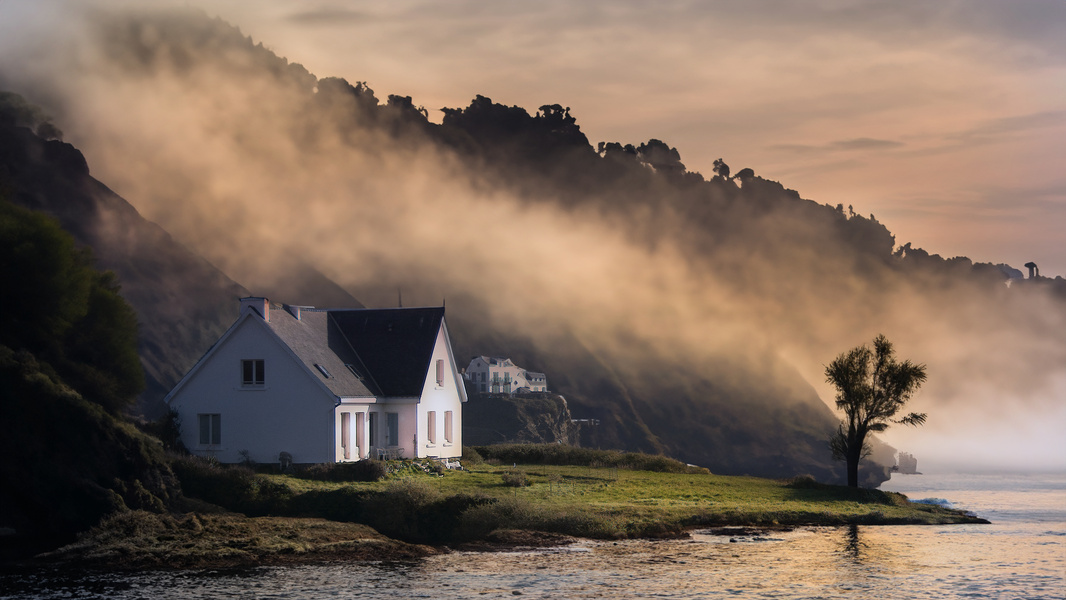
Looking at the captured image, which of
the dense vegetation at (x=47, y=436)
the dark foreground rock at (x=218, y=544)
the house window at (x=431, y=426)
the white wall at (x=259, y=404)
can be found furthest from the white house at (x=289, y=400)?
the dark foreground rock at (x=218, y=544)

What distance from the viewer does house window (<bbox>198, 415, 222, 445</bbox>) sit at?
52.6 metres

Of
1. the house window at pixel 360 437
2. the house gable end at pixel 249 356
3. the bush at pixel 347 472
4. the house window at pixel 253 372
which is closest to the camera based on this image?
the bush at pixel 347 472

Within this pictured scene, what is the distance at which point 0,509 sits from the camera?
3844 centimetres

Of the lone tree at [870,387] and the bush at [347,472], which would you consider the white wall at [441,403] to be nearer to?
the bush at [347,472]

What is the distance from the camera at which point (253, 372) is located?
52562 millimetres

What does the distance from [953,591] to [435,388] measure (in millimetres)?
36181

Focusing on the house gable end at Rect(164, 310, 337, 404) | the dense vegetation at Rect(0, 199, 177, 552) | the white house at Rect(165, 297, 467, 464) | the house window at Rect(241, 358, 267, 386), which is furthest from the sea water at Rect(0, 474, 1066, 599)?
the house window at Rect(241, 358, 267, 386)

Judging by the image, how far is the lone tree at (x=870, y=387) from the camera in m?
57.4

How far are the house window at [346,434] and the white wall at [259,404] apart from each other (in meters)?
1.17

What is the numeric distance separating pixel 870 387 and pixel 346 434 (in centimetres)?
2878

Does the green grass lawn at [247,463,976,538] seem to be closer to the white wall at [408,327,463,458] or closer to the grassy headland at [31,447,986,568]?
the grassy headland at [31,447,986,568]

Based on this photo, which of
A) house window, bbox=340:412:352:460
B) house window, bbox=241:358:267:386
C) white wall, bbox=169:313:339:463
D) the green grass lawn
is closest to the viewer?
the green grass lawn

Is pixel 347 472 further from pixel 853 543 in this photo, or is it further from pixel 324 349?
pixel 853 543

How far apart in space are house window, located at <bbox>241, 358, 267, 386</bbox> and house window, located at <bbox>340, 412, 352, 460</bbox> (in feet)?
14.8
